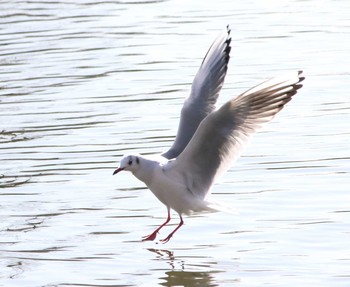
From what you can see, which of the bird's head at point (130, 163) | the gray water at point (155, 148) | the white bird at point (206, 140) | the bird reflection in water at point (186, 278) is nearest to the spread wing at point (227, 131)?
the white bird at point (206, 140)

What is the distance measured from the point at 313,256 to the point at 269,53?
20.8ft

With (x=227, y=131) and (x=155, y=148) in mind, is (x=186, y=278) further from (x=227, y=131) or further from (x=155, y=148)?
(x=155, y=148)

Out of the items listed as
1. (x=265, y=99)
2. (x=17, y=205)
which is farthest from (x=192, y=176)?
(x=17, y=205)

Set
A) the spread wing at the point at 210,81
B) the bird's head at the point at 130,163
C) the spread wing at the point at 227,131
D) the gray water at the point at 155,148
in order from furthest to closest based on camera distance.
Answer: the spread wing at the point at 210,81 → the bird's head at the point at 130,163 → the spread wing at the point at 227,131 → the gray water at the point at 155,148

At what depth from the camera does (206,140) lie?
7.57 metres

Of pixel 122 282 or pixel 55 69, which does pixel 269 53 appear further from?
pixel 122 282

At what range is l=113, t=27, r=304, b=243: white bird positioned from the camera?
7.36 m

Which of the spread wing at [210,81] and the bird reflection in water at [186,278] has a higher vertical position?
the spread wing at [210,81]

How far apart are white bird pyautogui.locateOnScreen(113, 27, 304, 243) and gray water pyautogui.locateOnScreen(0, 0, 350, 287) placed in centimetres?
26

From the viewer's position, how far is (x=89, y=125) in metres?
10.7

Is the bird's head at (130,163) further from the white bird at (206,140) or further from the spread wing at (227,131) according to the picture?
the spread wing at (227,131)

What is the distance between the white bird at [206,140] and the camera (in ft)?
24.1

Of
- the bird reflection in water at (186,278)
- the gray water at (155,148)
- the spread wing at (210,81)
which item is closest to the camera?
the bird reflection in water at (186,278)

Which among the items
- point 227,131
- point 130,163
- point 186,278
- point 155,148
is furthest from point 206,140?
point 155,148
